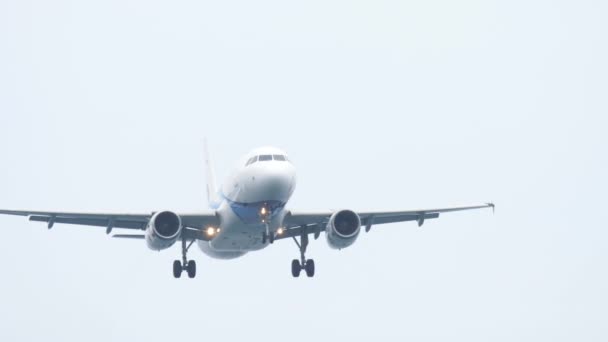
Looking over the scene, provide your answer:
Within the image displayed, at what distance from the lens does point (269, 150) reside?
5738 centimetres

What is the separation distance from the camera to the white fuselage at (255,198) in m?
56.6

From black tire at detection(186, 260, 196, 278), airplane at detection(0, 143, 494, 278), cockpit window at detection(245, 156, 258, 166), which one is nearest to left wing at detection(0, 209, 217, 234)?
airplane at detection(0, 143, 494, 278)

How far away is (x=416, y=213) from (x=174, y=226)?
1231 cm

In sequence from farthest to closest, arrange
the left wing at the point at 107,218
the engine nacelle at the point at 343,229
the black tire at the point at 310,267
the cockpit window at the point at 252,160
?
1. the black tire at the point at 310,267
2. the left wing at the point at 107,218
3. the engine nacelle at the point at 343,229
4. the cockpit window at the point at 252,160

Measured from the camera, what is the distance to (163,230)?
5922 centimetres

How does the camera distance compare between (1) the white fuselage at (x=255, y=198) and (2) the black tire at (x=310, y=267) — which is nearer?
(1) the white fuselage at (x=255, y=198)

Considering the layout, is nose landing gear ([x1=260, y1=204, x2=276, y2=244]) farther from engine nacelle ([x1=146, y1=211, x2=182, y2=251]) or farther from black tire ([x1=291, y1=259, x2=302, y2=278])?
black tire ([x1=291, y1=259, x2=302, y2=278])

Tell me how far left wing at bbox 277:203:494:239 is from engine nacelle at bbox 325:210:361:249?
3.86 ft

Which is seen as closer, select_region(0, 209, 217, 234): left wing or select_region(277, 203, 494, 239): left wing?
select_region(0, 209, 217, 234): left wing

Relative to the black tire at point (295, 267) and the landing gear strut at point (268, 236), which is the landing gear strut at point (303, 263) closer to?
the black tire at point (295, 267)

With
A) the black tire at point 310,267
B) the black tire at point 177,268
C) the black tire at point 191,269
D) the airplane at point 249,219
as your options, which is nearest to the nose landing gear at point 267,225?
the airplane at point 249,219

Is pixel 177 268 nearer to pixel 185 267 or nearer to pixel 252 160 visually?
pixel 185 267

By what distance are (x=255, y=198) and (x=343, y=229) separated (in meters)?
4.78

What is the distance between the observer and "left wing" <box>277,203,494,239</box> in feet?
201
